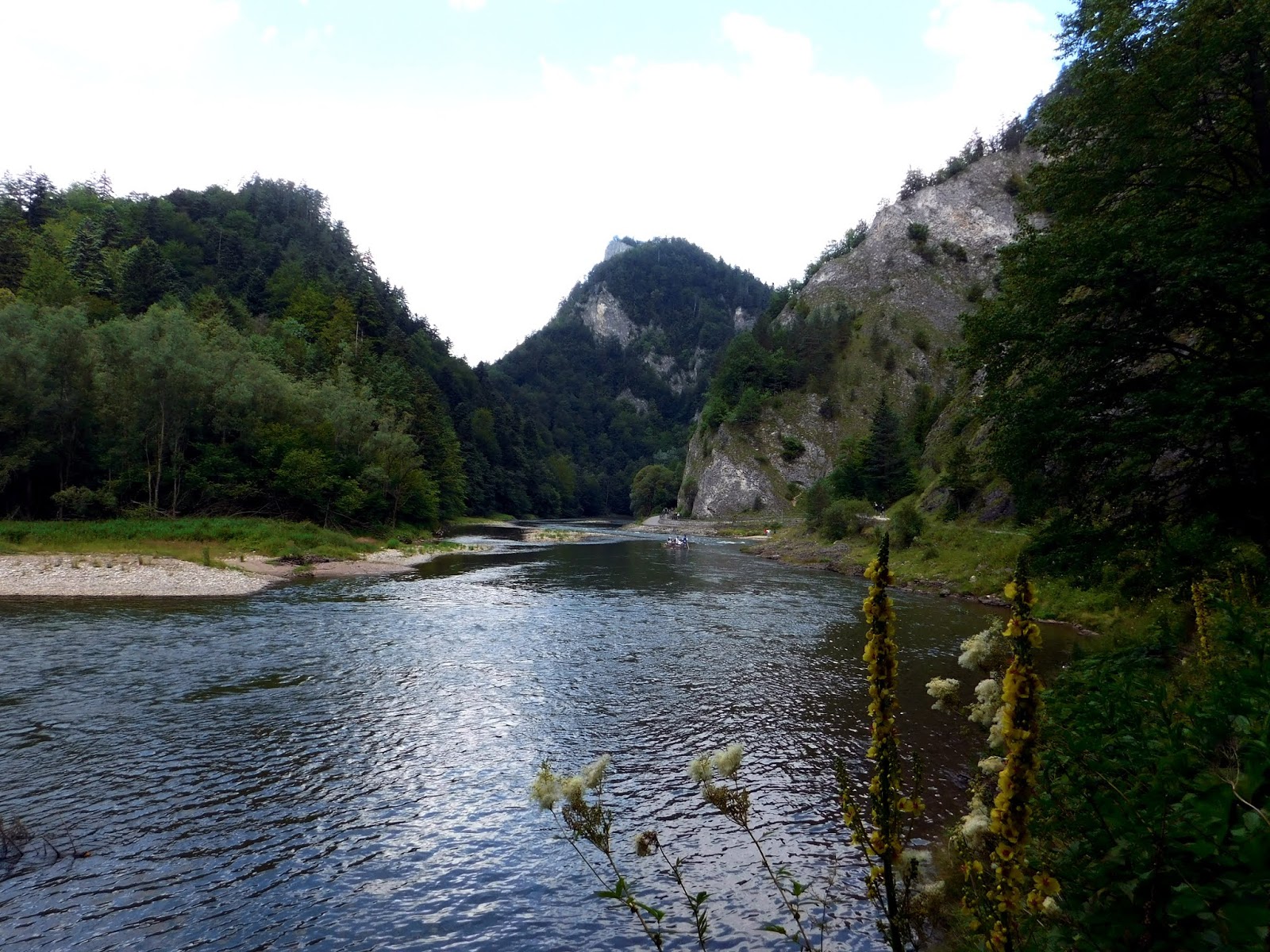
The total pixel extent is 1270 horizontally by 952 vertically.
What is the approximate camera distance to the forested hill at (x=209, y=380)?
48.1m

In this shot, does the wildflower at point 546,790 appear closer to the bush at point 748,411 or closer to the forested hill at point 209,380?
the forested hill at point 209,380

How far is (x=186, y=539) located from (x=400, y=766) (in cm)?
4307

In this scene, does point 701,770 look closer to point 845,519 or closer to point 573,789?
point 573,789

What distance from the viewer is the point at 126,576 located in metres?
33.5

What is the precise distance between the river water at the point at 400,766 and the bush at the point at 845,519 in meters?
36.4

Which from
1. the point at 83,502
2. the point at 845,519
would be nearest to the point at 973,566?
the point at 845,519

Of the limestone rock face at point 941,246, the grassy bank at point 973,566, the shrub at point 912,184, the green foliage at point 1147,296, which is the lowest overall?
the grassy bank at point 973,566

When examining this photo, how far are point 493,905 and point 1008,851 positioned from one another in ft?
23.3

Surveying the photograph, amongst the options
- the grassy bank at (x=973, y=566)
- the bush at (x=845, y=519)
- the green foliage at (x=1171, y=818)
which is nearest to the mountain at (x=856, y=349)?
the bush at (x=845, y=519)

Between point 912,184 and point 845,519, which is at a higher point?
point 912,184

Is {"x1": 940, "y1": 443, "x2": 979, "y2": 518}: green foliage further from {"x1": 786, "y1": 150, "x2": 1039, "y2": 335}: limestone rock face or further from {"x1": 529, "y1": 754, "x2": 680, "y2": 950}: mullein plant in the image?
{"x1": 786, "y1": 150, "x2": 1039, "y2": 335}: limestone rock face

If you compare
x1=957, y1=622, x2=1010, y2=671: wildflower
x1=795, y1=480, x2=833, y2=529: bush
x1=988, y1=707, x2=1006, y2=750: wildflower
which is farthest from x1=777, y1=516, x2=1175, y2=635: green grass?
x1=795, y1=480, x2=833, y2=529: bush

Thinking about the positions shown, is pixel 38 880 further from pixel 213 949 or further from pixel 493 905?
pixel 493 905

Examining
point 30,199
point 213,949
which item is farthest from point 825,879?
point 30,199
